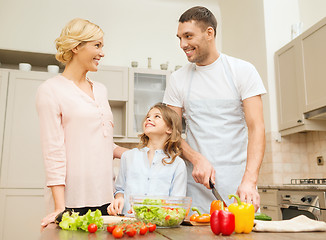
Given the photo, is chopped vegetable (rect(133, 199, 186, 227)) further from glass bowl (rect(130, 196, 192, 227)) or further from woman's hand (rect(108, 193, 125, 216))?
woman's hand (rect(108, 193, 125, 216))

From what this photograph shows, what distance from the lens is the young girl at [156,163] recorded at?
1.64 metres

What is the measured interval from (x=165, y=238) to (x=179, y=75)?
1.18 meters

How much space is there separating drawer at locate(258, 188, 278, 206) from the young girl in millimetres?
1950

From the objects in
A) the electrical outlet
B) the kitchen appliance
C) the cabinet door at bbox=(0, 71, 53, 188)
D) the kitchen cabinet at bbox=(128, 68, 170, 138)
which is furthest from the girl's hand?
the electrical outlet

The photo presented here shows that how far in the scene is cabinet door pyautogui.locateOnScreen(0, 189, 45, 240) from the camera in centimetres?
350

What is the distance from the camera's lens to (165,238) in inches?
33.4

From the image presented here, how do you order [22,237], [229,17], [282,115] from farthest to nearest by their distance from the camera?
[229,17] < [282,115] < [22,237]

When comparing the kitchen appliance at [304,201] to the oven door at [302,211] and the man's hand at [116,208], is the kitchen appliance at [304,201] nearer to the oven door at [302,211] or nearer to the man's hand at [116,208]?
the oven door at [302,211]

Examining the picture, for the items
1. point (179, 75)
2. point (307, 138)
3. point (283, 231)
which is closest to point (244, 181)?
point (283, 231)

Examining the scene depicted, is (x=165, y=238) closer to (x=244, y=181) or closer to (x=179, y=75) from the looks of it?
(x=244, y=181)

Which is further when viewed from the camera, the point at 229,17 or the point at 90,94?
the point at 229,17

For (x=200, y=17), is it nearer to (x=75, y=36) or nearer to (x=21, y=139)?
(x=75, y=36)

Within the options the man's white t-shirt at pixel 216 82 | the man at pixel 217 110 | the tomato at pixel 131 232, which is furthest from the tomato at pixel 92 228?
the man's white t-shirt at pixel 216 82

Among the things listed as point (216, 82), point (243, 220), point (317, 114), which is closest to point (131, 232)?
point (243, 220)
